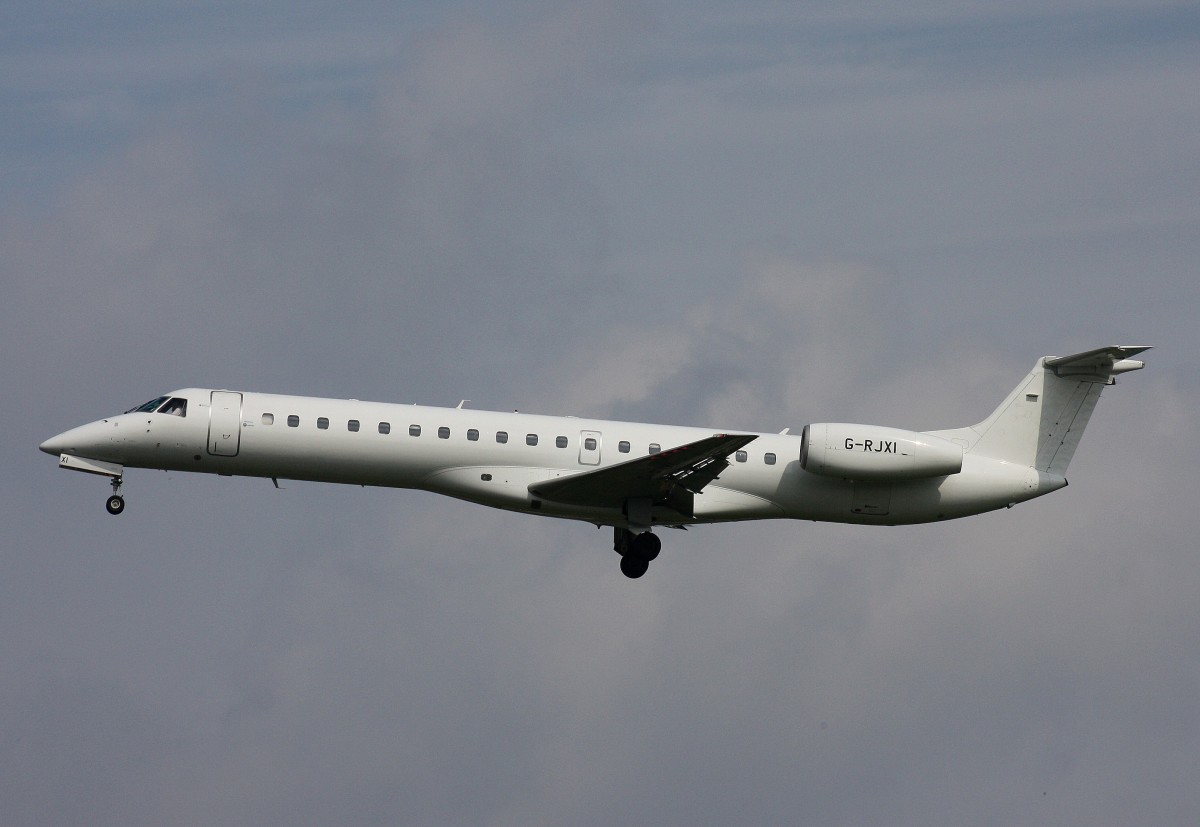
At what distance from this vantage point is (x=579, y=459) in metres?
35.5

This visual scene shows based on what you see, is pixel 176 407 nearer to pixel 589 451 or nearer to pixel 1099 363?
pixel 589 451

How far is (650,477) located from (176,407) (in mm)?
9738

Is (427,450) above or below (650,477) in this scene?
above

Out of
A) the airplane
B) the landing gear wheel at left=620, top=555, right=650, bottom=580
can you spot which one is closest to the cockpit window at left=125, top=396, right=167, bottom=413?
the airplane

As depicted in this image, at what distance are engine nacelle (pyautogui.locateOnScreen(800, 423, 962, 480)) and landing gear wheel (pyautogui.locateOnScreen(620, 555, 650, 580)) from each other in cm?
407

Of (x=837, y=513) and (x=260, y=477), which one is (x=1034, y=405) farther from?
(x=260, y=477)

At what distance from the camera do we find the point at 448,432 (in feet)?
115

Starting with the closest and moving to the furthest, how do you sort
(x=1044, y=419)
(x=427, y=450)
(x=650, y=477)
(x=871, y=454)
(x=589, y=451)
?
1. (x=650, y=477)
2. (x=427, y=450)
3. (x=871, y=454)
4. (x=589, y=451)
5. (x=1044, y=419)

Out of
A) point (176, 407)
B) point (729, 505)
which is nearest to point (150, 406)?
point (176, 407)

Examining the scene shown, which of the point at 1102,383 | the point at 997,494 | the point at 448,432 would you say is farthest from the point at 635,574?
the point at 1102,383

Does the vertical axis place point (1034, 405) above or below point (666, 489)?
above

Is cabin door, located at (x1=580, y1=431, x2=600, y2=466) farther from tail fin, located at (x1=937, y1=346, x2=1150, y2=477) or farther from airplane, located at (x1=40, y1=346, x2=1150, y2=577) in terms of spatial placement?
tail fin, located at (x1=937, y1=346, x2=1150, y2=477)

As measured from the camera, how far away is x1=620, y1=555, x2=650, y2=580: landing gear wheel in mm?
36875

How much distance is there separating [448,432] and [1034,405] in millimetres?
12916
